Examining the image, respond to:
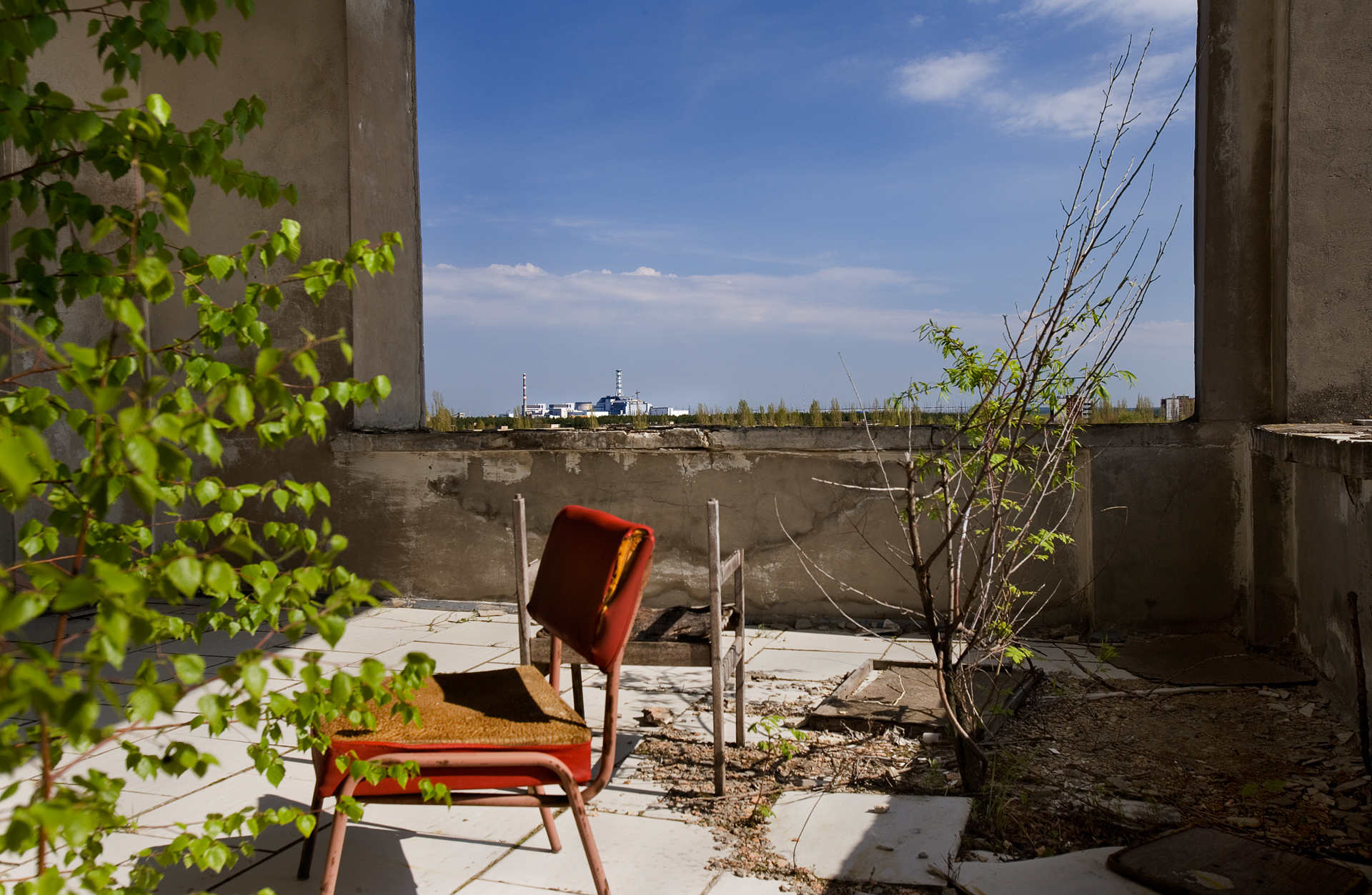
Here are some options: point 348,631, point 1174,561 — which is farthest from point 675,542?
point 1174,561

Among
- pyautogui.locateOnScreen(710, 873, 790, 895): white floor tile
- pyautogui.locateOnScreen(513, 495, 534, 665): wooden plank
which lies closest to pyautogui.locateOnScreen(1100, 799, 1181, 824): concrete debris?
pyautogui.locateOnScreen(710, 873, 790, 895): white floor tile

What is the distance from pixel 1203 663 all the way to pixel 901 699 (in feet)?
5.01

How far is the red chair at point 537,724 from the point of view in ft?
6.31

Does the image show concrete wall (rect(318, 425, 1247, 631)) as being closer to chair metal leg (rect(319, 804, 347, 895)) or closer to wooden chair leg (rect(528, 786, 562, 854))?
wooden chair leg (rect(528, 786, 562, 854))

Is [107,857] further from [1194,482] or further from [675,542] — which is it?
[1194,482]

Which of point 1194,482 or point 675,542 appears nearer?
point 1194,482

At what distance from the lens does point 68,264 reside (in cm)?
117

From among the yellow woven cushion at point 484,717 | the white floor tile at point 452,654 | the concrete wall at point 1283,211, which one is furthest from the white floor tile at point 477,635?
the concrete wall at point 1283,211

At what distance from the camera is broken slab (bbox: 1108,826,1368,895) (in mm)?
2045

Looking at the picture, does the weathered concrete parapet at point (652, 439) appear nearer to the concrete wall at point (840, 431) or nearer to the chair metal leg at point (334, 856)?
the concrete wall at point (840, 431)

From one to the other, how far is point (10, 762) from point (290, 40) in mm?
5890

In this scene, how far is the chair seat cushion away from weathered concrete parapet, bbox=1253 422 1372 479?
7.99 ft

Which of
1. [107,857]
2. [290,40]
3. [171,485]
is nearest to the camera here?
[171,485]

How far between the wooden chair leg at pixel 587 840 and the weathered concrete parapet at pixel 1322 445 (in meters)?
2.45
